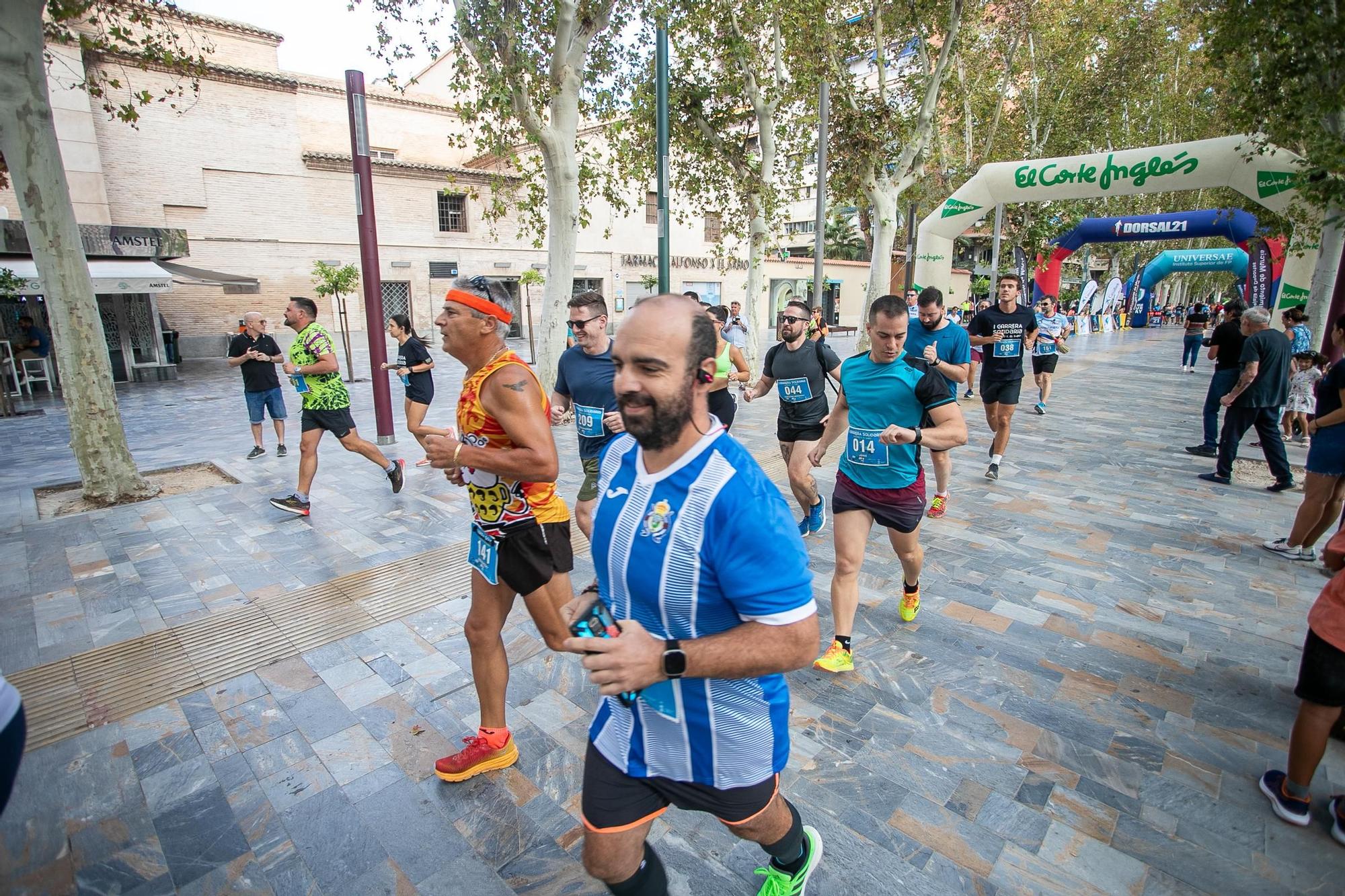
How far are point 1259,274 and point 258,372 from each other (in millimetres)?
18414

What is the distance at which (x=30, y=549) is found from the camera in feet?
19.2

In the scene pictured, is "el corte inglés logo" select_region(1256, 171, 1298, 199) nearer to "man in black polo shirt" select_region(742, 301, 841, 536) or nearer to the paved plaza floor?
the paved plaza floor

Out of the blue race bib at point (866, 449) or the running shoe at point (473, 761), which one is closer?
the running shoe at point (473, 761)

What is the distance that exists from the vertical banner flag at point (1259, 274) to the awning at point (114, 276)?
25.5m

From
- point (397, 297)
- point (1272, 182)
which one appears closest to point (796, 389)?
point (1272, 182)

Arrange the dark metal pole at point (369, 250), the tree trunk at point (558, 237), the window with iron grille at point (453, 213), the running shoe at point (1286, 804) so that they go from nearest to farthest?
the running shoe at point (1286, 804), the dark metal pole at point (369, 250), the tree trunk at point (558, 237), the window with iron grille at point (453, 213)

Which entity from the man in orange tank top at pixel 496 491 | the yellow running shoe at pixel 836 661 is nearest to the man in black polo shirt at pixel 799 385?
the yellow running shoe at pixel 836 661

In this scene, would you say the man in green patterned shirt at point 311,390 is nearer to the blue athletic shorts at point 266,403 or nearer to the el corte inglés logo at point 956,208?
the blue athletic shorts at point 266,403

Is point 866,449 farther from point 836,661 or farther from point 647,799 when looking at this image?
point 647,799

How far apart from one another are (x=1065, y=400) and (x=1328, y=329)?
4.37m

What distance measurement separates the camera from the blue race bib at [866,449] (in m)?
3.92

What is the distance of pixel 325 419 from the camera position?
6.77m

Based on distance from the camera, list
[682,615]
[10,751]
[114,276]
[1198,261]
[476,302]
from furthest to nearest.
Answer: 1. [1198,261]
2. [114,276]
3. [476,302]
4. [682,615]
5. [10,751]

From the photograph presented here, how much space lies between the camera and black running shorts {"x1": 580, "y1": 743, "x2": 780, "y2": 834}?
179 cm
